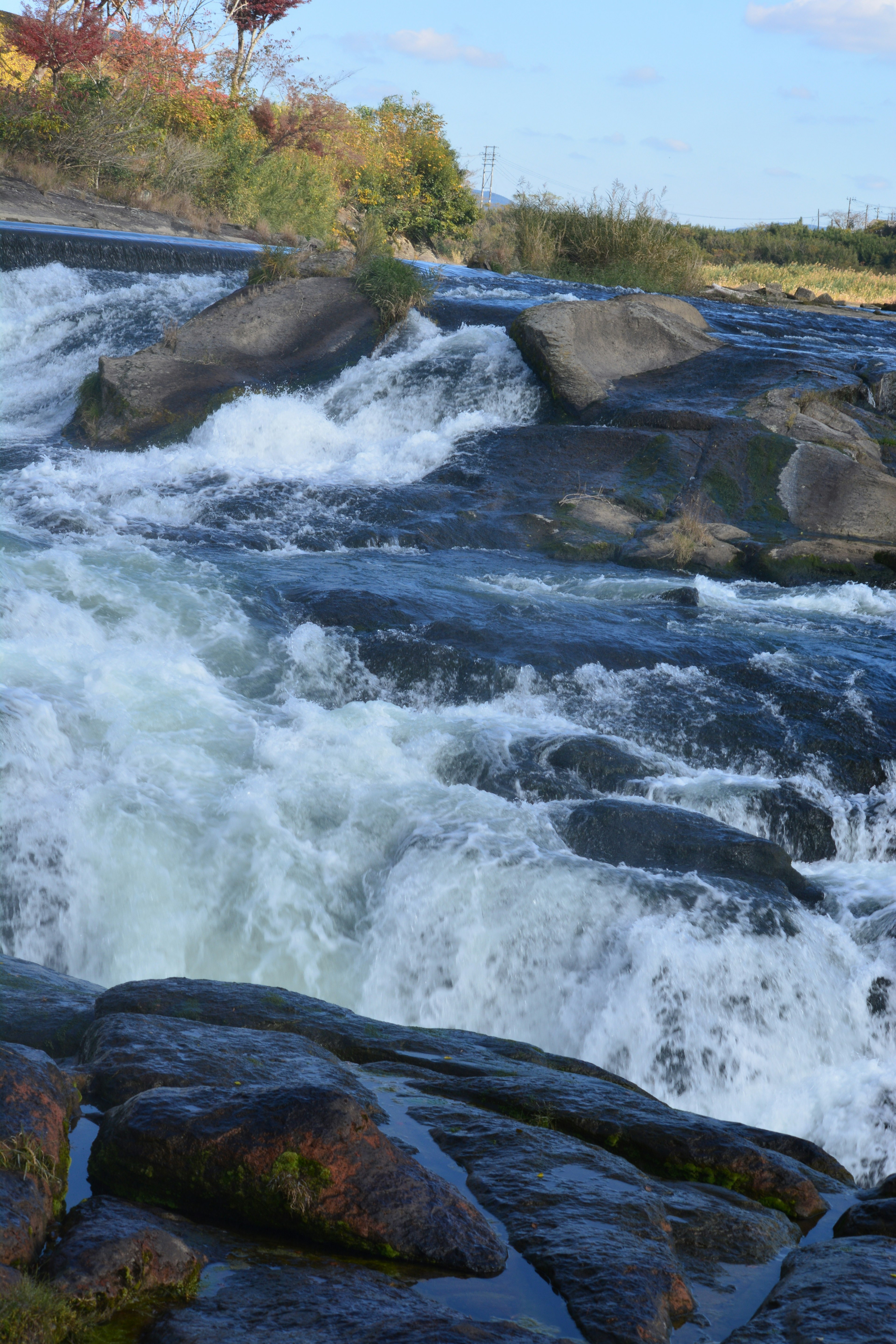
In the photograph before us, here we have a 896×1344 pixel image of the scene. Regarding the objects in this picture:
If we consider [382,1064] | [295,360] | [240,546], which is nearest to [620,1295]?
[382,1064]

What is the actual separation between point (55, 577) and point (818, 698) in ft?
17.4

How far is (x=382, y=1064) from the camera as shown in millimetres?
2938

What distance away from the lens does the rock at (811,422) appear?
10.2 m

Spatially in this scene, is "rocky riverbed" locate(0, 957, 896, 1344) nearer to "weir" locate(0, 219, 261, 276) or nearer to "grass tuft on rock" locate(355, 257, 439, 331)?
"grass tuft on rock" locate(355, 257, 439, 331)

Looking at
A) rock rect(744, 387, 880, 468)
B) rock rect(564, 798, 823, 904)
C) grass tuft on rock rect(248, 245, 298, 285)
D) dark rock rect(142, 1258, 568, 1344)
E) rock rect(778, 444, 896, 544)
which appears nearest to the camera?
dark rock rect(142, 1258, 568, 1344)

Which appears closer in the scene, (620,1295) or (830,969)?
(620,1295)

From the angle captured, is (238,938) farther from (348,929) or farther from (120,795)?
(120,795)

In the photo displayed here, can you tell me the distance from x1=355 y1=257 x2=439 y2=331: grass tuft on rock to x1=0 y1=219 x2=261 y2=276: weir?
3863 mm

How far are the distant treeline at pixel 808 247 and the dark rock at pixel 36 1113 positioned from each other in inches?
1537

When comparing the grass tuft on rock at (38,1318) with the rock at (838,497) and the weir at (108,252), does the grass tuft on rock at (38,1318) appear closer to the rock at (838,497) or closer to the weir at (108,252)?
the rock at (838,497)

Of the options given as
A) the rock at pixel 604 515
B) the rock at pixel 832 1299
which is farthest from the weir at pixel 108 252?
the rock at pixel 832 1299

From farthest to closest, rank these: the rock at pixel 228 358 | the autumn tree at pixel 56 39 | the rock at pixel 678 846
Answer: the autumn tree at pixel 56 39
the rock at pixel 228 358
the rock at pixel 678 846

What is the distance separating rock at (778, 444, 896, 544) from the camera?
9.38 metres

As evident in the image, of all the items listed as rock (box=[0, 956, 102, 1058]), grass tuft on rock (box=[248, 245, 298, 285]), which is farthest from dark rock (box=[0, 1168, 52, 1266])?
grass tuft on rock (box=[248, 245, 298, 285])
